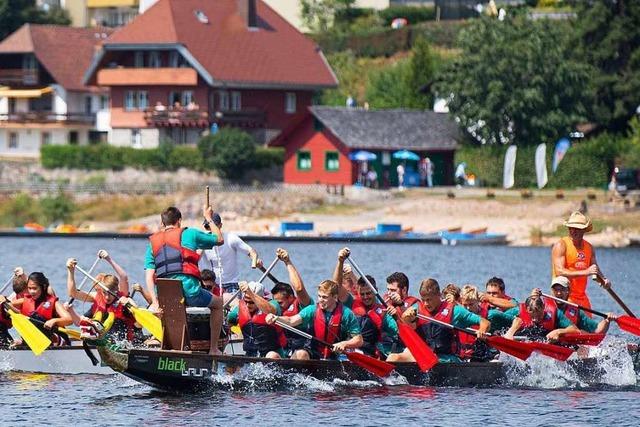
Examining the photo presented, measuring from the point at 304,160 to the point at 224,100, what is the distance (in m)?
6.30

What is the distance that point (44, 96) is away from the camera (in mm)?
80562

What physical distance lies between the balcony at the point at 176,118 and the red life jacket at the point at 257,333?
5148 cm

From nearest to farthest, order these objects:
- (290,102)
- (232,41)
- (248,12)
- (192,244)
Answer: (192,244)
(232,41)
(290,102)
(248,12)

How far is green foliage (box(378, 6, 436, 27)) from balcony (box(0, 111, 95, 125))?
803 inches

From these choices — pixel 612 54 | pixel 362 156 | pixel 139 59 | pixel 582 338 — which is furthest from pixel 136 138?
pixel 582 338

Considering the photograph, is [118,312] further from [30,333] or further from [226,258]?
[226,258]

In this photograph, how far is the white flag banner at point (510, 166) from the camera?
64.6 meters

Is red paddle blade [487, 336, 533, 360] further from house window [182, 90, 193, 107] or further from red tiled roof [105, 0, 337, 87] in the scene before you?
house window [182, 90, 193, 107]

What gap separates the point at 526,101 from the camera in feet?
219

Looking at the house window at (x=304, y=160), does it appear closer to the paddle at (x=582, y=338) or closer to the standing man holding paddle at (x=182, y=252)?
the paddle at (x=582, y=338)

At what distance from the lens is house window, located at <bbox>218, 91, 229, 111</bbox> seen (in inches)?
2904

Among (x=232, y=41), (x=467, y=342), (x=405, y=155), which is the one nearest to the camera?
(x=467, y=342)

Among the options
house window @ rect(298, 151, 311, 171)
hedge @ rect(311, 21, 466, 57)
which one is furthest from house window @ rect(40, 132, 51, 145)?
hedge @ rect(311, 21, 466, 57)

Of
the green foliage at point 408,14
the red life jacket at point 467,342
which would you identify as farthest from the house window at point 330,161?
the red life jacket at point 467,342
